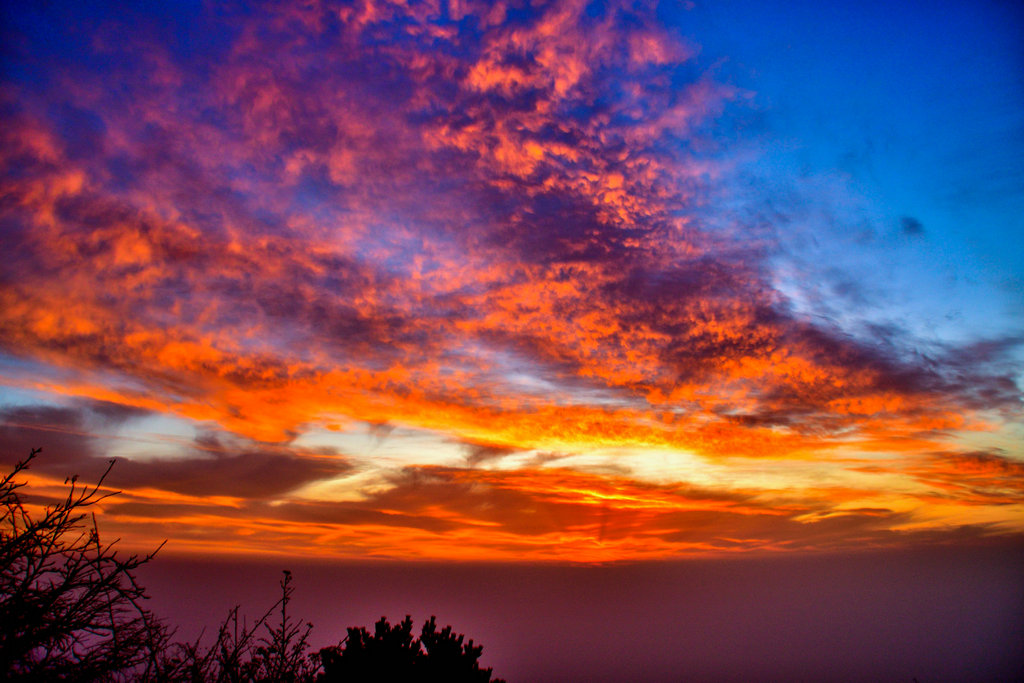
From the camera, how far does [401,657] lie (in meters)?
17.4

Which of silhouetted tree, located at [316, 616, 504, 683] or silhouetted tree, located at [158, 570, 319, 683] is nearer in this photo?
silhouetted tree, located at [158, 570, 319, 683]

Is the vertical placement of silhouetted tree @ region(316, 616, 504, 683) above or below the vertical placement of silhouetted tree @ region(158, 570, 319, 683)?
below

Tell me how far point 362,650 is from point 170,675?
12192mm

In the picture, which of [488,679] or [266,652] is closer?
[266,652]

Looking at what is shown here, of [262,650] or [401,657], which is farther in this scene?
[401,657]

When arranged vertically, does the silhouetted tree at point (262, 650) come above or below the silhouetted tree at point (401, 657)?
above

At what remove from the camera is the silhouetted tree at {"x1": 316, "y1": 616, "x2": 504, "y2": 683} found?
16.7 m

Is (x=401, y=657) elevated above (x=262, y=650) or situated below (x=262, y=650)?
below

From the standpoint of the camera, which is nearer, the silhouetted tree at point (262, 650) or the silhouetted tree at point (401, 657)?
the silhouetted tree at point (262, 650)

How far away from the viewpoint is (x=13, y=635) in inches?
165

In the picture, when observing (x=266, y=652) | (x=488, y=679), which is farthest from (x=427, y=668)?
(x=266, y=652)

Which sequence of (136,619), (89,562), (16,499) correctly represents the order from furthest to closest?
(136,619) → (16,499) → (89,562)

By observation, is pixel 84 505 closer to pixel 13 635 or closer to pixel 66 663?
pixel 13 635

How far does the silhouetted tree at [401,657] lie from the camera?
16.7m
